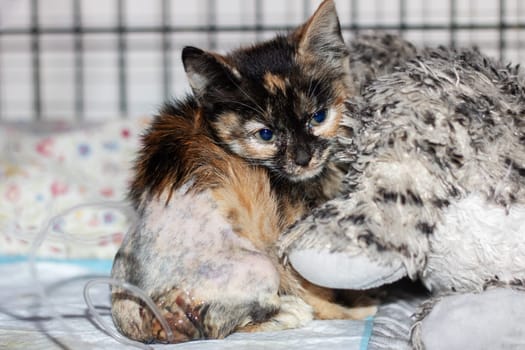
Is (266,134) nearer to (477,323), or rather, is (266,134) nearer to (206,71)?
(206,71)

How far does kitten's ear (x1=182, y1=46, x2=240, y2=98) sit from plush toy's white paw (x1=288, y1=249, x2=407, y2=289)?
477mm

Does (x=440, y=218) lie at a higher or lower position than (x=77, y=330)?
higher

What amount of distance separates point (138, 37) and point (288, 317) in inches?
100

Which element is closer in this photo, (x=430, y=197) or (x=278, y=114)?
(x=430, y=197)

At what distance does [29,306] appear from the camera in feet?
5.63

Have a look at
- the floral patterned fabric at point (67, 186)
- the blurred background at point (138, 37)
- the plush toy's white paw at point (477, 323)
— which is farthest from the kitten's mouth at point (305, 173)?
the blurred background at point (138, 37)

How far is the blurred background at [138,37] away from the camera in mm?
3510

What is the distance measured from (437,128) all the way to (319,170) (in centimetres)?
34

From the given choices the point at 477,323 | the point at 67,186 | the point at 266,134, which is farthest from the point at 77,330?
the point at 67,186

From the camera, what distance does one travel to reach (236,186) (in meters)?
1.45

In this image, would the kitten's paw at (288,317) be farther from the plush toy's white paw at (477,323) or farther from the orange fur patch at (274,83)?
the orange fur patch at (274,83)

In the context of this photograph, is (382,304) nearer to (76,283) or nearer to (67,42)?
(76,283)

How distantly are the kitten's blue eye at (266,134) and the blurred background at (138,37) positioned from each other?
1.91m

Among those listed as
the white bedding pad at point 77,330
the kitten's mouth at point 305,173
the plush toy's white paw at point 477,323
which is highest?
the kitten's mouth at point 305,173
